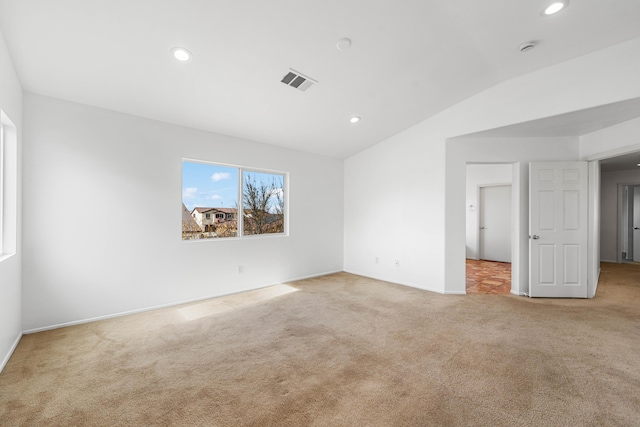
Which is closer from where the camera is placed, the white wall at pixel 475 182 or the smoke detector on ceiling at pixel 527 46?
the smoke detector on ceiling at pixel 527 46

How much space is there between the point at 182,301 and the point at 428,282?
3.85m

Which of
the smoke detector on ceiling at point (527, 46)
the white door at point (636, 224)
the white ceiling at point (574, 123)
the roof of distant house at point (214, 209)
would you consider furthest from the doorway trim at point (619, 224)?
the roof of distant house at point (214, 209)

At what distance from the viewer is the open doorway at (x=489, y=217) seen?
22.7 feet

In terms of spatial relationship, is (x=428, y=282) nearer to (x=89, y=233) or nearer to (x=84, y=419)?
(x=84, y=419)

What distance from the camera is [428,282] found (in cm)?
458

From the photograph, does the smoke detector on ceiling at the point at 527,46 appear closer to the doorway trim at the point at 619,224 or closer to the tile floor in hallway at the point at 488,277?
the tile floor in hallway at the point at 488,277

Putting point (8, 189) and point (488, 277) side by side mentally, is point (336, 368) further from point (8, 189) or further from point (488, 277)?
point (488, 277)

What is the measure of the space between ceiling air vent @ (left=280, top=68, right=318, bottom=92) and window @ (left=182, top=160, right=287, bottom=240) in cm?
182

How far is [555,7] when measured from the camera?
2.45m

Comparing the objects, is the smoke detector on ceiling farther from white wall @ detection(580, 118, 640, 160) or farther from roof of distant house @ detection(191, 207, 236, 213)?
roof of distant house @ detection(191, 207, 236, 213)

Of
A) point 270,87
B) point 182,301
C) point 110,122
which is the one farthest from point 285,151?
point 182,301

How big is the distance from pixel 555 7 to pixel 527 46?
1.82ft

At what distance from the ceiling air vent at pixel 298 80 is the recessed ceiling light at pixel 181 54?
100 cm

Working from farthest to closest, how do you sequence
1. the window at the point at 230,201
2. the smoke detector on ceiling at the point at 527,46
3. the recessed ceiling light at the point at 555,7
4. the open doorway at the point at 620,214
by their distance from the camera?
1. the open doorway at the point at 620,214
2. the window at the point at 230,201
3. the smoke detector on ceiling at the point at 527,46
4. the recessed ceiling light at the point at 555,7
